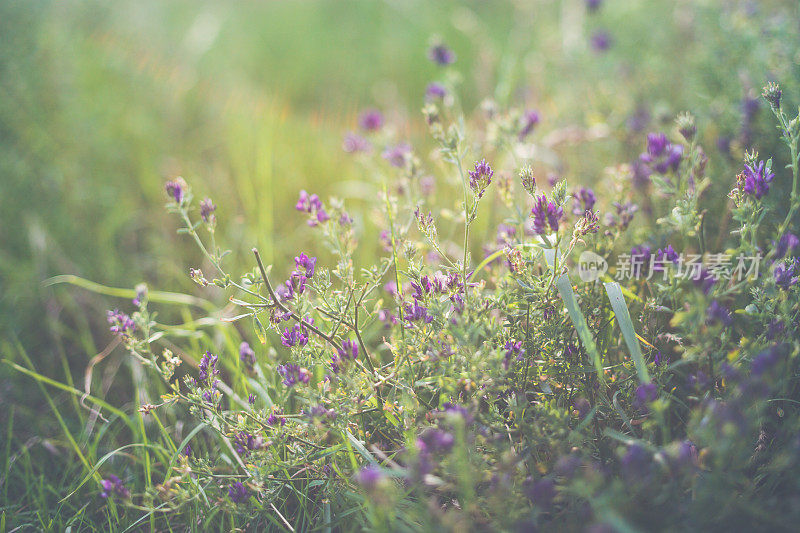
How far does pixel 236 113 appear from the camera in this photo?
3.58m

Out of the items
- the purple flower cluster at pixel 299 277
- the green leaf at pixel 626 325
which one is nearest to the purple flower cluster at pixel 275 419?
the purple flower cluster at pixel 299 277

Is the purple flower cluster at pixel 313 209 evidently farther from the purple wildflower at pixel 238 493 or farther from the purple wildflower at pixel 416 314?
the purple wildflower at pixel 238 493

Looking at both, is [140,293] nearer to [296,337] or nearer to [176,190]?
[176,190]

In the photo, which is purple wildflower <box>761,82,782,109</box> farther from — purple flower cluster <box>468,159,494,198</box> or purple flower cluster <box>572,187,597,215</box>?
purple flower cluster <box>468,159,494,198</box>

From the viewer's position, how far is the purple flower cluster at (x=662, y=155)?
4.70 feet

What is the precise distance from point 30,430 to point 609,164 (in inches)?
107

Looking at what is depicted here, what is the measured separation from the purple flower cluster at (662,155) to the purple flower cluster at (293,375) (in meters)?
1.08

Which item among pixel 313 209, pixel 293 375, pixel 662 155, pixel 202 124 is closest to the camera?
pixel 293 375

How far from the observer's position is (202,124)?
3578 mm

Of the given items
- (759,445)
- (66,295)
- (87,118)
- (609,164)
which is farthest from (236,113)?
(759,445)

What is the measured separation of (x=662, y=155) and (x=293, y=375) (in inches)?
45.7

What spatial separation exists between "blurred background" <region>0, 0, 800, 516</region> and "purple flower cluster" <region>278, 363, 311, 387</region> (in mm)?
1039

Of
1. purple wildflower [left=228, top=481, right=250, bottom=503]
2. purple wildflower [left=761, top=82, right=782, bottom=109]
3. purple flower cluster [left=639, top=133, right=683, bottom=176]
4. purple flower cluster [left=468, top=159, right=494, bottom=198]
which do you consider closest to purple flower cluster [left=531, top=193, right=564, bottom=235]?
purple flower cluster [left=468, top=159, right=494, bottom=198]

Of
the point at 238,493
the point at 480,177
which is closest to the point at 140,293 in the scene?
the point at 238,493
